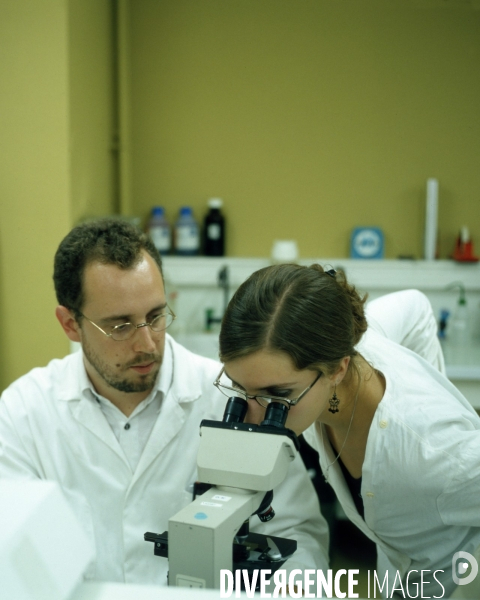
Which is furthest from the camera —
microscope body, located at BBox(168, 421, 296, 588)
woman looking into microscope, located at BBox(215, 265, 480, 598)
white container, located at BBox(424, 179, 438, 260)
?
white container, located at BBox(424, 179, 438, 260)

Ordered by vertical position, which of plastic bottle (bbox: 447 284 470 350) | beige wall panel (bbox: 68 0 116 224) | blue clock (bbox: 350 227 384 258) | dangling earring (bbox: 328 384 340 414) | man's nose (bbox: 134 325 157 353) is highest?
beige wall panel (bbox: 68 0 116 224)

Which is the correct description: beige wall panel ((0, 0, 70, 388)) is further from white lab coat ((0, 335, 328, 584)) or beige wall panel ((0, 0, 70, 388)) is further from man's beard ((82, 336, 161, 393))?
man's beard ((82, 336, 161, 393))

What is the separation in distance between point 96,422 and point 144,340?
242mm

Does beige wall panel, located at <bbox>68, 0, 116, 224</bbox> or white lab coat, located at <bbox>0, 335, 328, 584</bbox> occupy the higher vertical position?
beige wall panel, located at <bbox>68, 0, 116, 224</bbox>

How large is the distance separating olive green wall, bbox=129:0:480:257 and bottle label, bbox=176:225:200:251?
5.8 inches

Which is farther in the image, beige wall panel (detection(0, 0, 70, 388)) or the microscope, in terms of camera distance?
beige wall panel (detection(0, 0, 70, 388))

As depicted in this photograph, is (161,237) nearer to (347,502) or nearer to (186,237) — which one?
(186,237)

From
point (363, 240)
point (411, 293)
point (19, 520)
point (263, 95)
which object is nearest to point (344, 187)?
point (363, 240)

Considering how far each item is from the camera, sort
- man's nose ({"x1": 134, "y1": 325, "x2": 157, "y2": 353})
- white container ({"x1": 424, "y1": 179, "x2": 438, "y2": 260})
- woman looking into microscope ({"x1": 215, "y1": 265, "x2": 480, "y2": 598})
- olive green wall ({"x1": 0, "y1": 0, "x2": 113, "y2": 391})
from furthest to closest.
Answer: white container ({"x1": 424, "y1": 179, "x2": 438, "y2": 260}) → olive green wall ({"x1": 0, "y1": 0, "x2": 113, "y2": 391}) → man's nose ({"x1": 134, "y1": 325, "x2": 157, "y2": 353}) → woman looking into microscope ({"x1": 215, "y1": 265, "x2": 480, "y2": 598})

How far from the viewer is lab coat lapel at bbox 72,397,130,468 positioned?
144cm

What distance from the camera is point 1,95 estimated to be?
1.99 m

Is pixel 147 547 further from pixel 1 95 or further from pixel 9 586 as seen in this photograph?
pixel 1 95

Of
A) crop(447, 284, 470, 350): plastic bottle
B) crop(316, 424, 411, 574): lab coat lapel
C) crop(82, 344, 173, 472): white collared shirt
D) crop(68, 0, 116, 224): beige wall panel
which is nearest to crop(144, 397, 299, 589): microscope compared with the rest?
crop(316, 424, 411, 574): lab coat lapel

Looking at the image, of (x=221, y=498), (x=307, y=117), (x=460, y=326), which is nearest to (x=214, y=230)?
(x=307, y=117)
